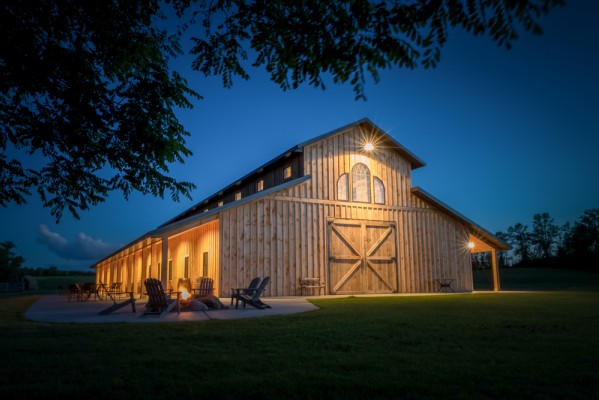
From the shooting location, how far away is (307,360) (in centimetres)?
460

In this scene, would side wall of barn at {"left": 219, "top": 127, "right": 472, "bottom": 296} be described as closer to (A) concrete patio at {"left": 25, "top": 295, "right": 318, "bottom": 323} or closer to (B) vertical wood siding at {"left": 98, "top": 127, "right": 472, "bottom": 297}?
(B) vertical wood siding at {"left": 98, "top": 127, "right": 472, "bottom": 297}

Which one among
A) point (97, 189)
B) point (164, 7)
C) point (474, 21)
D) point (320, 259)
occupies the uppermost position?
point (164, 7)

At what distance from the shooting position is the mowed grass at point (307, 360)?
11.6 feet

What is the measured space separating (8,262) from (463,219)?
195ft

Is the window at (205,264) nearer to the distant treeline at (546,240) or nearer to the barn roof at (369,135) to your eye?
the barn roof at (369,135)

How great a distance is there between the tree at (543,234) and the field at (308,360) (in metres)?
82.3

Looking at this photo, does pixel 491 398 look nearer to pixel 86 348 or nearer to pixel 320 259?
pixel 86 348

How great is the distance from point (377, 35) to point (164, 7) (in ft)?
13.1

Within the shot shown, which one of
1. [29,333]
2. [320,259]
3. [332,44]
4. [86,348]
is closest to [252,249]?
[320,259]

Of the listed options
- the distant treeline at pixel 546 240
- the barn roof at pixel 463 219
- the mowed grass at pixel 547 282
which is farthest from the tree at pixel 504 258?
the barn roof at pixel 463 219

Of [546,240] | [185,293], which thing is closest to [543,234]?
[546,240]

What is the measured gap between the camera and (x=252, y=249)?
53.7 ft

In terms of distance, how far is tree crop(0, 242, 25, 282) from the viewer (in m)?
55.0

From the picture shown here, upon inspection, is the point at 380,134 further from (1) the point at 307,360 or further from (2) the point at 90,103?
(1) the point at 307,360
